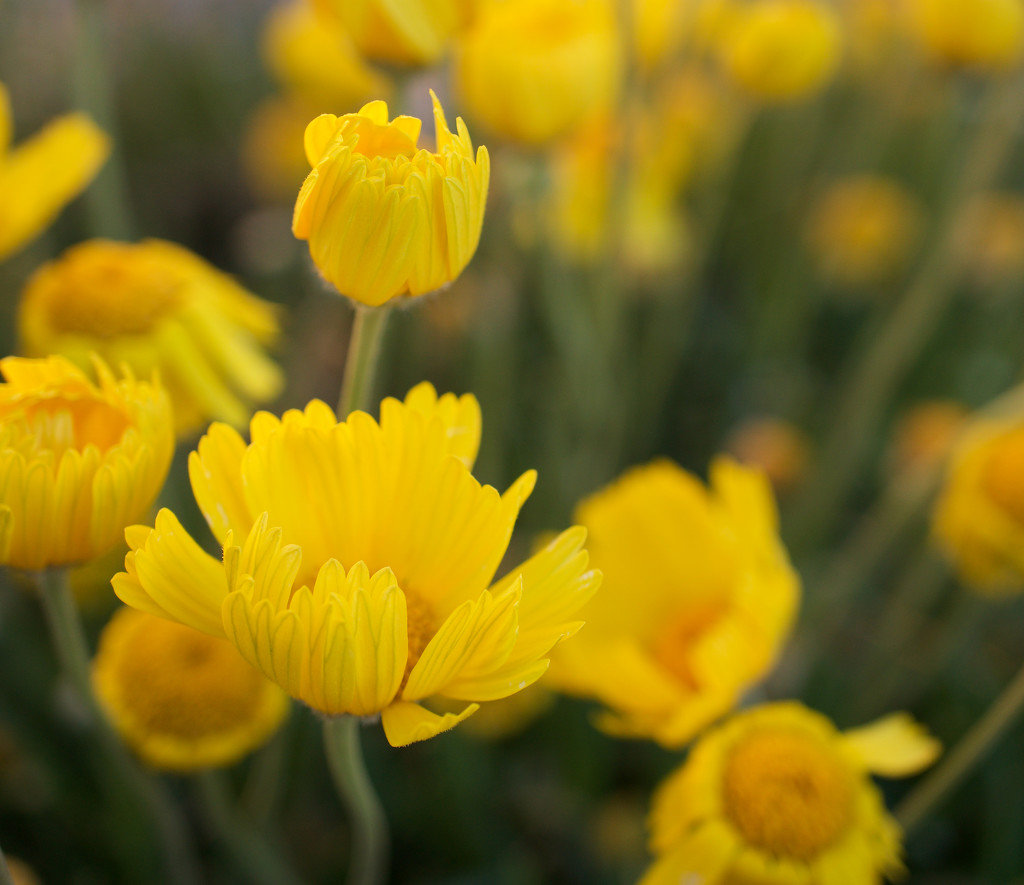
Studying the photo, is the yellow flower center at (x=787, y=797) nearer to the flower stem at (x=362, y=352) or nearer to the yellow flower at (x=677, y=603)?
the yellow flower at (x=677, y=603)

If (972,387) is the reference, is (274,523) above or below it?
above

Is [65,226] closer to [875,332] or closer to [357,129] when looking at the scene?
[875,332]

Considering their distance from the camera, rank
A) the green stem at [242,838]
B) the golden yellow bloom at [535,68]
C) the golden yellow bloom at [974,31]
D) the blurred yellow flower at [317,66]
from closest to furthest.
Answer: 1. the green stem at [242,838]
2. the golden yellow bloom at [535,68]
3. the golden yellow bloom at [974,31]
4. the blurred yellow flower at [317,66]

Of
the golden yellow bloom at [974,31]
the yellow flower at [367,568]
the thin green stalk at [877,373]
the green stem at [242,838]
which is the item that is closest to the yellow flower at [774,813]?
the yellow flower at [367,568]

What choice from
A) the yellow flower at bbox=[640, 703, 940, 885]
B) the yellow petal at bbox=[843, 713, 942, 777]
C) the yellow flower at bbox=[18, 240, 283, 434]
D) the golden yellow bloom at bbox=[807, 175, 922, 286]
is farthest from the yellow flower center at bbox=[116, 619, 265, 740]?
the golden yellow bloom at bbox=[807, 175, 922, 286]

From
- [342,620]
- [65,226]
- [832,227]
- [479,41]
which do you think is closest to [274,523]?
[342,620]

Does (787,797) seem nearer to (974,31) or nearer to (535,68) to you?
(535,68)
